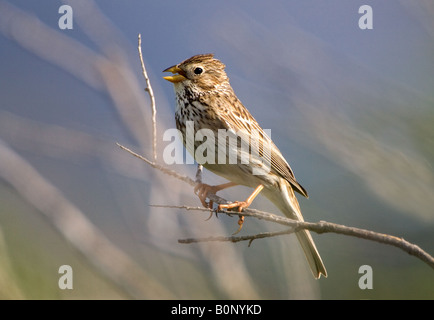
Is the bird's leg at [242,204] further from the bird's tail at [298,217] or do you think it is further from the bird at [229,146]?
the bird's tail at [298,217]

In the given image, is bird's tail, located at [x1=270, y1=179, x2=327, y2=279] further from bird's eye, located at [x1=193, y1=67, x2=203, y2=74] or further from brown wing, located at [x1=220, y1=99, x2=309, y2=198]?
bird's eye, located at [x1=193, y1=67, x2=203, y2=74]

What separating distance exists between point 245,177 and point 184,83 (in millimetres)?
1069

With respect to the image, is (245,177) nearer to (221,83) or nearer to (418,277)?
(221,83)

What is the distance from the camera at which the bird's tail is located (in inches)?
170

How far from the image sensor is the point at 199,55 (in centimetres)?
493

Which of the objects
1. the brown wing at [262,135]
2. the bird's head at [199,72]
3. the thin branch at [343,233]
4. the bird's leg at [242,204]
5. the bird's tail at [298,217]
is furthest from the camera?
the bird's head at [199,72]

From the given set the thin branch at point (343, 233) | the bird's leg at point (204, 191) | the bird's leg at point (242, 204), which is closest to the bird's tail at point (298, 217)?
the bird's leg at point (242, 204)

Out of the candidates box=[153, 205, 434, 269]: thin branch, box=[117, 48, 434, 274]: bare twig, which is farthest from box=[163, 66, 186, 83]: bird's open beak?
box=[153, 205, 434, 269]: thin branch

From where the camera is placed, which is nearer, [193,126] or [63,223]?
[63,223]

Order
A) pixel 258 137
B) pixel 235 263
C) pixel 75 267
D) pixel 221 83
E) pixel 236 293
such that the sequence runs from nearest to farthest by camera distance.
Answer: pixel 236 293, pixel 235 263, pixel 75 267, pixel 258 137, pixel 221 83

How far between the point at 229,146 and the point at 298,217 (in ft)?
2.89

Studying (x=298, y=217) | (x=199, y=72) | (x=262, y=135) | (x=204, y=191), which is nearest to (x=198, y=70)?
(x=199, y=72)

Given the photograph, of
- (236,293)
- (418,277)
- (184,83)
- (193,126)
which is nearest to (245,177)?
(193,126)

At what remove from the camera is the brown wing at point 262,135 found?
450 centimetres
